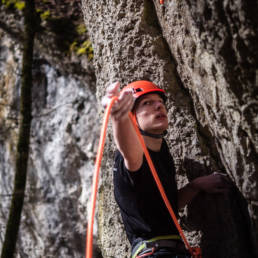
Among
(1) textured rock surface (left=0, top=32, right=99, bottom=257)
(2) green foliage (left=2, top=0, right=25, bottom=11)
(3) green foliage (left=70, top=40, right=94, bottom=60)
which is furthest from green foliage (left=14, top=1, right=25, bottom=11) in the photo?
(3) green foliage (left=70, top=40, right=94, bottom=60)

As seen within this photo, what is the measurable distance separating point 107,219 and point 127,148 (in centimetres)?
161

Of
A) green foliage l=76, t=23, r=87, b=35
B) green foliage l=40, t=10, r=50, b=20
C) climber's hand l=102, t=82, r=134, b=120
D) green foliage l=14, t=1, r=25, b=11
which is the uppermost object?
green foliage l=14, t=1, r=25, b=11

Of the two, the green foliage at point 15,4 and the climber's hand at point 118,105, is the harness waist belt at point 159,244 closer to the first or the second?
the climber's hand at point 118,105

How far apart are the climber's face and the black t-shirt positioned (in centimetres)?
16

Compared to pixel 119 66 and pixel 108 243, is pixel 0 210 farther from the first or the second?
pixel 119 66

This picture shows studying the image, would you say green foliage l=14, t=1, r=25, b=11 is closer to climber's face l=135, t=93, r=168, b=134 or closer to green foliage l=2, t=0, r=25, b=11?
green foliage l=2, t=0, r=25, b=11

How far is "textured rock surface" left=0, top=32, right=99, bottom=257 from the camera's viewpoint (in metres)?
6.00

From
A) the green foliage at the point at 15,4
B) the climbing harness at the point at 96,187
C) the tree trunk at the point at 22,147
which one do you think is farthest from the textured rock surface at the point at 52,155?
the climbing harness at the point at 96,187

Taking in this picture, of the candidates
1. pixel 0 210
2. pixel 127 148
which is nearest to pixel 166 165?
pixel 127 148

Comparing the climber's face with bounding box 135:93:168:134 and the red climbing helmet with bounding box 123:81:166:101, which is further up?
the red climbing helmet with bounding box 123:81:166:101

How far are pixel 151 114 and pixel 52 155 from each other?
15.0 ft

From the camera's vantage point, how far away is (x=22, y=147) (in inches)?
185

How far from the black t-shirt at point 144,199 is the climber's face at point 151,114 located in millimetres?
161

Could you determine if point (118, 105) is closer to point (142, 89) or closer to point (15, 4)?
point (142, 89)
